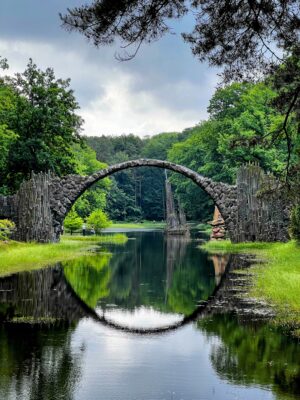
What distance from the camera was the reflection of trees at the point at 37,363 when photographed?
5957mm

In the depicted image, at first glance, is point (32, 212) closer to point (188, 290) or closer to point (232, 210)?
point (232, 210)

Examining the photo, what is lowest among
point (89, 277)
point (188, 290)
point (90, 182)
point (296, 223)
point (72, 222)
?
point (188, 290)

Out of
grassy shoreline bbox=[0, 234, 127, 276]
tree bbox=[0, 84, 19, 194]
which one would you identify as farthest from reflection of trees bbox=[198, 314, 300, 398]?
tree bbox=[0, 84, 19, 194]

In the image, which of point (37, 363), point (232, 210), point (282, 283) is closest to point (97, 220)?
point (232, 210)

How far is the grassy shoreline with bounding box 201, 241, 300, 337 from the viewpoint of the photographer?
383 inches

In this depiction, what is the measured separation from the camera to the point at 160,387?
6238 mm

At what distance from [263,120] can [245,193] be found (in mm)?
14442

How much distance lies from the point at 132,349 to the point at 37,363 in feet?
5.08

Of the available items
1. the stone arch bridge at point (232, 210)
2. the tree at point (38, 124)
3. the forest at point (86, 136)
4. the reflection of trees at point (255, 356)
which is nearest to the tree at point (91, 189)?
the forest at point (86, 136)

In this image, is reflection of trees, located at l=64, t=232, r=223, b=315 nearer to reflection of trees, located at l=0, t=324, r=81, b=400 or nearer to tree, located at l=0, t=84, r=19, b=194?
reflection of trees, located at l=0, t=324, r=81, b=400

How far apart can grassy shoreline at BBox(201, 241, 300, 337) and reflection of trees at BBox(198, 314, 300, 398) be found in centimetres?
60

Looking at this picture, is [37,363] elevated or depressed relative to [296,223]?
depressed

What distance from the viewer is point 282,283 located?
12.6 meters

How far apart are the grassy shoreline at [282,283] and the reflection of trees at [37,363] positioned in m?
3.51
